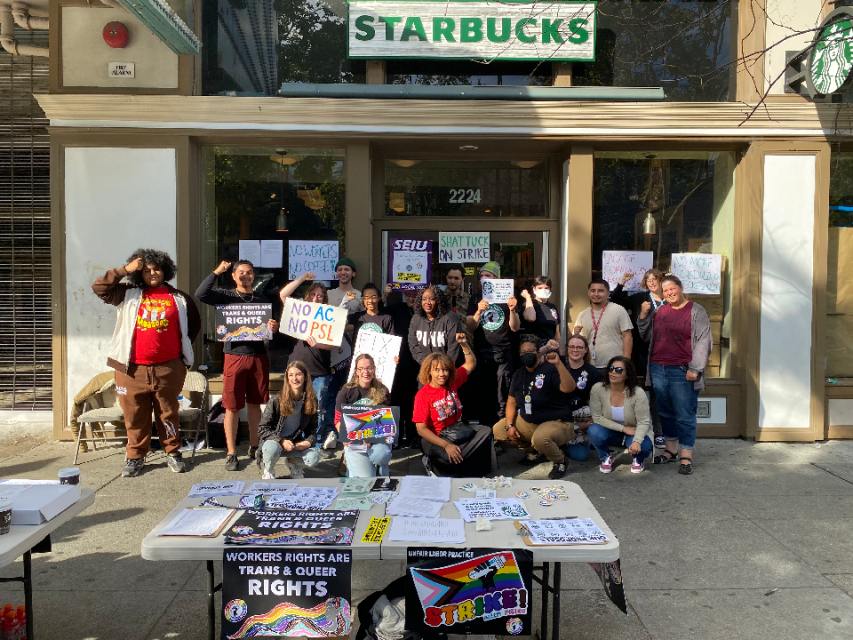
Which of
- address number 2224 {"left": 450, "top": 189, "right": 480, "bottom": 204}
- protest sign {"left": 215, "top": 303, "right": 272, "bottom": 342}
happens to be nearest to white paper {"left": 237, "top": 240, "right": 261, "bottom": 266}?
protest sign {"left": 215, "top": 303, "right": 272, "bottom": 342}

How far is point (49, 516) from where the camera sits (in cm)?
302

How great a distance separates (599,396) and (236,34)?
567 centimetres

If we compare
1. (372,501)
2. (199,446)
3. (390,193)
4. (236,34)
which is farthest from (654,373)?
(236,34)

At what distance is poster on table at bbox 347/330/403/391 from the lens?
20.9ft

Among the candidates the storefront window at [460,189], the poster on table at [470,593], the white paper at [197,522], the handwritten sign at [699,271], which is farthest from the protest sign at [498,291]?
the poster on table at [470,593]

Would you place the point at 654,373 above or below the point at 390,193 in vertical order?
below

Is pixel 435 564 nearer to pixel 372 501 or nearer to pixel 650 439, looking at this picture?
pixel 372 501

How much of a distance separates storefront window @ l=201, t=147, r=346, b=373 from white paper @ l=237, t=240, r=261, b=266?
0.5 inches

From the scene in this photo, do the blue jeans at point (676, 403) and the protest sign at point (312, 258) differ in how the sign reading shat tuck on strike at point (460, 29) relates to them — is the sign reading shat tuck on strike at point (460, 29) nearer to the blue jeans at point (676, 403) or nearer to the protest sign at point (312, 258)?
the protest sign at point (312, 258)

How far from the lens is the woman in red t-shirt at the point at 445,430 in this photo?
5711 millimetres

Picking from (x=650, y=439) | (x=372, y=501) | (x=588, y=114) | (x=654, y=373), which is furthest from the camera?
(x=588, y=114)

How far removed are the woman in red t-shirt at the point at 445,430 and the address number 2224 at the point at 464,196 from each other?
2.76 metres

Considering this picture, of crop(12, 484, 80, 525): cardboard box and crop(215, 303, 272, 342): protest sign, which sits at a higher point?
crop(215, 303, 272, 342): protest sign

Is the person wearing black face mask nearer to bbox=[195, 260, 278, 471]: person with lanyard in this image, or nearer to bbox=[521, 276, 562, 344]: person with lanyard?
bbox=[521, 276, 562, 344]: person with lanyard
